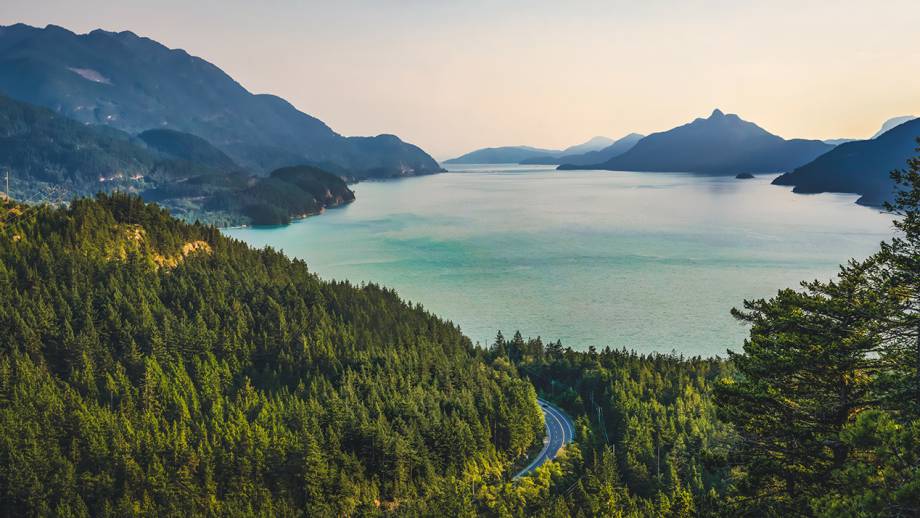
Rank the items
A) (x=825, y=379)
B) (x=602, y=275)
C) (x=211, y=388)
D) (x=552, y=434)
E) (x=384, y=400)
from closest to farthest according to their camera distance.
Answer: (x=825, y=379), (x=211, y=388), (x=384, y=400), (x=552, y=434), (x=602, y=275)

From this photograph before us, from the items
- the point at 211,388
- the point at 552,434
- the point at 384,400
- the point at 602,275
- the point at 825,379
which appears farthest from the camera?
the point at 602,275

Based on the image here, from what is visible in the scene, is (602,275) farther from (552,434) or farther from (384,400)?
(384,400)

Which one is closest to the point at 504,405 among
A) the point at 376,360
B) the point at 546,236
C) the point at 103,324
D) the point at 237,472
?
the point at 376,360

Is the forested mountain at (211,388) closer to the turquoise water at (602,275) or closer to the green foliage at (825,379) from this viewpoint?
the turquoise water at (602,275)

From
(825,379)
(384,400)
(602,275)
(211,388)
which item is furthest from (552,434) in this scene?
(602,275)

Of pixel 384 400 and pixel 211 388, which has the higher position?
pixel 211 388

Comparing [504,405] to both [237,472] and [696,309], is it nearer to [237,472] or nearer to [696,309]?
[237,472]
